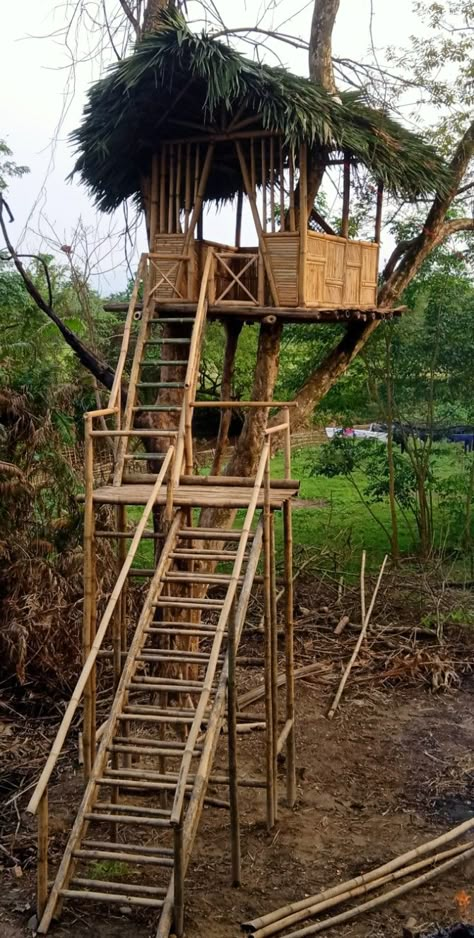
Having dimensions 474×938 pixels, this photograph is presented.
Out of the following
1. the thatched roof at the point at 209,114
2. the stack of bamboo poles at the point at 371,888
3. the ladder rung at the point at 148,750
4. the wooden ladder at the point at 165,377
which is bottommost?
the stack of bamboo poles at the point at 371,888

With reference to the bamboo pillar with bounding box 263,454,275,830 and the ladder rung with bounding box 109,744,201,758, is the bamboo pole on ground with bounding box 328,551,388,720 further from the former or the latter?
the ladder rung with bounding box 109,744,201,758

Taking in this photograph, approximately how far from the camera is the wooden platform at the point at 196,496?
23.5 ft

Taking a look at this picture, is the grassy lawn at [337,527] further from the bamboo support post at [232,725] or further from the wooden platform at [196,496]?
the bamboo support post at [232,725]

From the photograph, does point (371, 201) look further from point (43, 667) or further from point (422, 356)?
point (43, 667)

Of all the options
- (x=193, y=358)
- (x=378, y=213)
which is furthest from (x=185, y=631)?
(x=378, y=213)

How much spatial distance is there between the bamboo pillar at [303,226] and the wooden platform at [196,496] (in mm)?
2688

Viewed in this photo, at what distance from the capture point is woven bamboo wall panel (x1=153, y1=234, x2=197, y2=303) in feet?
32.4

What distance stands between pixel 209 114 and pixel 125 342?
2.96 meters

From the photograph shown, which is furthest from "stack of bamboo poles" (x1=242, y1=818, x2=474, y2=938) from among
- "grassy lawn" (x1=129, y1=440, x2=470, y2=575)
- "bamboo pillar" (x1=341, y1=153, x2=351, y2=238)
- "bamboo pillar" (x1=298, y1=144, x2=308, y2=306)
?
"grassy lawn" (x1=129, y1=440, x2=470, y2=575)

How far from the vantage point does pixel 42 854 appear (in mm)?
5832

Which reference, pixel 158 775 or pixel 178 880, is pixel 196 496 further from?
pixel 178 880

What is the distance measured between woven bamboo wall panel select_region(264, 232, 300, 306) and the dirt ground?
4798 millimetres

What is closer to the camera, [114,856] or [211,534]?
[114,856]

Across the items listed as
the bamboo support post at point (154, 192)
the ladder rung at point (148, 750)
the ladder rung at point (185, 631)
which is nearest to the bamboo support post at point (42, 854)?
the ladder rung at point (148, 750)
